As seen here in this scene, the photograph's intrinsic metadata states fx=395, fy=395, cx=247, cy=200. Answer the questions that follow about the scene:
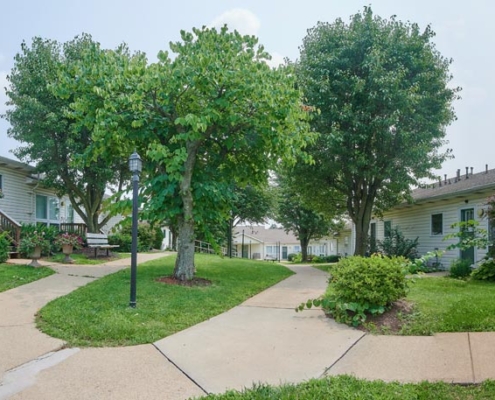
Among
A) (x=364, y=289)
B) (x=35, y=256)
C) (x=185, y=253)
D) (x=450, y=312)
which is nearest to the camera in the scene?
(x=450, y=312)

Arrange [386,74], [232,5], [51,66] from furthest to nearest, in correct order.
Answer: [51,66] → [386,74] → [232,5]

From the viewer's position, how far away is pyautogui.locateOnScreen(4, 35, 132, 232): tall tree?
14938 millimetres

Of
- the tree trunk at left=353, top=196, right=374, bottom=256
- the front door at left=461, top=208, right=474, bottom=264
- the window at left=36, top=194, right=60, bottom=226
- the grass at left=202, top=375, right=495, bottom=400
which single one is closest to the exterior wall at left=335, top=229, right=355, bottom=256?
the tree trunk at left=353, top=196, right=374, bottom=256

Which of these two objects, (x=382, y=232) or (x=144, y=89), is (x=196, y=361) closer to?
(x=144, y=89)

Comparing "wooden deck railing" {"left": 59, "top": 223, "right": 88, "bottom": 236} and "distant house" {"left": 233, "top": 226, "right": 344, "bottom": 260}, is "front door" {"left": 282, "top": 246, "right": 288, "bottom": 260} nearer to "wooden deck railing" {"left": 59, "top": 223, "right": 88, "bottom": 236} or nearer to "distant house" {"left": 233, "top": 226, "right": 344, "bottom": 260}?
"distant house" {"left": 233, "top": 226, "right": 344, "bottom": 260}

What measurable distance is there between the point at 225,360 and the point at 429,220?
1552 centimetres

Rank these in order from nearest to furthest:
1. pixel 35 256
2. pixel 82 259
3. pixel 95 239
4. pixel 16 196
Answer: pixel 35 256 < pixel 82 259 < pixel 95 239 < pixel 16 196

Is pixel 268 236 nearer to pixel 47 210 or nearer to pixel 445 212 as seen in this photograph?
pixel 47 210

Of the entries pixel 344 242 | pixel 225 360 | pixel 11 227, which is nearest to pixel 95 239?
pixel 11 227

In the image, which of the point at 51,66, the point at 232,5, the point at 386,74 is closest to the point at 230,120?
the point at 232,5

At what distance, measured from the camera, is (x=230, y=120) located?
842 centimetres

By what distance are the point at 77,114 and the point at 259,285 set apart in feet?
19.1

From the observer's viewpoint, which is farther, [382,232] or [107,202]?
[382,232]

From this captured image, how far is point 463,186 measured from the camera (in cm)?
1571
